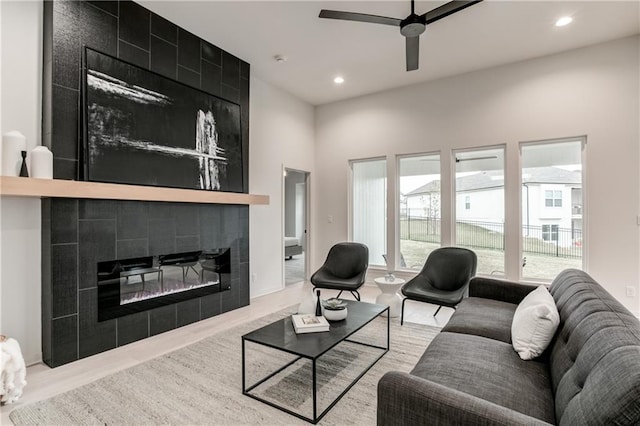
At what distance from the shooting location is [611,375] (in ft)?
3.30

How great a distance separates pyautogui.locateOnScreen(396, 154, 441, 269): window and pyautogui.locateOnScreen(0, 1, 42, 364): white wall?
4656 millimetres

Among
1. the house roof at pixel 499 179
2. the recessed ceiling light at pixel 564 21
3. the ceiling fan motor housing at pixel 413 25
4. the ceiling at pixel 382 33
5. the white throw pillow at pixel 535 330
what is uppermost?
the ceiling at pixel 382 33

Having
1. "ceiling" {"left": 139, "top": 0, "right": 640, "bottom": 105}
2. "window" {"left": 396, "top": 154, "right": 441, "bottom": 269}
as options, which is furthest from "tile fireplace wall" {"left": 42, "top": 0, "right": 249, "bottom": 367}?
"window" {"left": 396, "top": 154, "right": 441, "bottom": 269}

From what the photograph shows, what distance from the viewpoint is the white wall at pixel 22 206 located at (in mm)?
2590

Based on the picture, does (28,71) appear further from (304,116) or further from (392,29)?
(304,116)

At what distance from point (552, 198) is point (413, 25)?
3.20m

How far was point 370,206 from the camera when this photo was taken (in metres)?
5.82

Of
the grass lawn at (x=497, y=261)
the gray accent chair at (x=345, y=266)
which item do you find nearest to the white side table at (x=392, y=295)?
the gray accent chair at (x=345, y=266)

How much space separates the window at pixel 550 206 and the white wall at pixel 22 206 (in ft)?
18.2

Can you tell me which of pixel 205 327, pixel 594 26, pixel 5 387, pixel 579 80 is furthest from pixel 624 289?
pixel 5 387

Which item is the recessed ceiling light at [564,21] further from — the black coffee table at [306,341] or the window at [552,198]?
the black coffee table at [306,341]

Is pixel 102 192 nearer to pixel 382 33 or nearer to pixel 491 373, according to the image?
pixel 491 373

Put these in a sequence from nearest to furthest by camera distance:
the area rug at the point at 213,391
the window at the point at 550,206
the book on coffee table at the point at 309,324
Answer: the area rug at the point at 213,391, the book on coffee table at the point at 309,324, the window at the point at 550,206

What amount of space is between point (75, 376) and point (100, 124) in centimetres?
213
